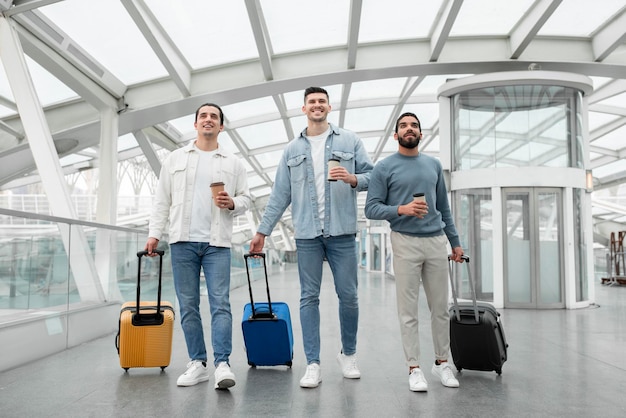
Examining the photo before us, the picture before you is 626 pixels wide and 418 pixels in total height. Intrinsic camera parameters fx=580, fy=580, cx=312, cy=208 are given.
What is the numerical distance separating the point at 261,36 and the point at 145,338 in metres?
7.36

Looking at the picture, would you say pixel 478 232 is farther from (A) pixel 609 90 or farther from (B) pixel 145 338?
(B) pixel 145 338

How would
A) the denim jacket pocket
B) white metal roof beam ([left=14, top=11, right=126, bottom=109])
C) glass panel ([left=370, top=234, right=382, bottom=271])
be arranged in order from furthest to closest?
glass panel ([left=370, top=234, right=382, bottom=271]) < white metal roof beam ([left=14, top=11, right=126, bottom=109]) < the denim jacket pocket

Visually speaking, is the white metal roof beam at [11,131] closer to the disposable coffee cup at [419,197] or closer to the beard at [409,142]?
the beard at [409,142]

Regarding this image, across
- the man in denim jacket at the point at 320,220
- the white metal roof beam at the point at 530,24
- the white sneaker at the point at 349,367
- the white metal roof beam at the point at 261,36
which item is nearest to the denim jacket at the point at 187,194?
the man in denim jacket at the point at 320,220

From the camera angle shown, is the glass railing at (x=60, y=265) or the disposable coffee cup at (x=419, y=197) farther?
the glass railing at (x=60, y=265)

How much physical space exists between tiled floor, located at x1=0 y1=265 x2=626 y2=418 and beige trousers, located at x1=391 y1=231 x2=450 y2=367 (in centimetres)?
33

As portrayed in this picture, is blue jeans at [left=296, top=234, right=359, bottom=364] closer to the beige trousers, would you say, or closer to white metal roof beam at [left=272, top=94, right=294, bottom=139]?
the beige trousers

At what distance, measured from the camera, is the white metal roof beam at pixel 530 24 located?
373 inches

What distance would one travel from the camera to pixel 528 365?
15.1ft

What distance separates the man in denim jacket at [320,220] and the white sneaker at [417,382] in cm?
48

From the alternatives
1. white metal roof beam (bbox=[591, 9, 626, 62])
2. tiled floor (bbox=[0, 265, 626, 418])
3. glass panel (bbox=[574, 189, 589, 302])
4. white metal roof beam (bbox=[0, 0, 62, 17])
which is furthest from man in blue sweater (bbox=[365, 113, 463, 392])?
white metal roof beam (bbox=[591, 9, 626, 62])

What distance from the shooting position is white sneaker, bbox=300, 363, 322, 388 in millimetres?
3723

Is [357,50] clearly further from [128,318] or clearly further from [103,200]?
[128,318]

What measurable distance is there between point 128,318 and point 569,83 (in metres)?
9.11
